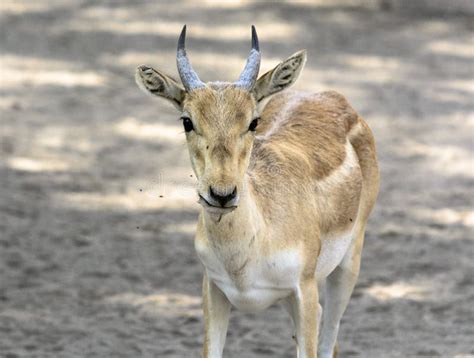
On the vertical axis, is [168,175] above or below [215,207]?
below

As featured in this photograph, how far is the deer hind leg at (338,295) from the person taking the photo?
709 centimetres

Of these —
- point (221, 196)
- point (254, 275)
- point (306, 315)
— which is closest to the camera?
point (221, 196)

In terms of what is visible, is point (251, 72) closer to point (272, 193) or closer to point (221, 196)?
point (272, 193)

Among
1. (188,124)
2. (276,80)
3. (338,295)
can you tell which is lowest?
(338,295)

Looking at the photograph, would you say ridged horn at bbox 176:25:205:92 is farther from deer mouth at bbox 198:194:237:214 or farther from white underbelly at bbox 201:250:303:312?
white underbelly at bbox 201:250:303:312

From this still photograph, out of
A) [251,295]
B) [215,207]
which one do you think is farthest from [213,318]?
[215,207]

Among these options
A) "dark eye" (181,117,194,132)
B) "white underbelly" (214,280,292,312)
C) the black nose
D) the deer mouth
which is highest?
"dark eye" (181,117,194,132)

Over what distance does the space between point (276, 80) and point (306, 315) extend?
1184 millimetres

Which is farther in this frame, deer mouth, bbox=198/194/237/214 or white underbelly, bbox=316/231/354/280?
white underbelly, bbox=316/231/354/280

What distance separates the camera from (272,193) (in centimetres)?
612

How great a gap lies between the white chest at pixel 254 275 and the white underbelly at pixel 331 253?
497 mm

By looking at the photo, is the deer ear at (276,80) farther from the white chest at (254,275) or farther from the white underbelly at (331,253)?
the white underbelly at (331,253)

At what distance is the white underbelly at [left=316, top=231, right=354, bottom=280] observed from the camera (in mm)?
6477

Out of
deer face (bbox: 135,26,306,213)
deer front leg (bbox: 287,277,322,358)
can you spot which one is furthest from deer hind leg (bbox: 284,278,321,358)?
deer face (bbox: 135,26,306,213)
